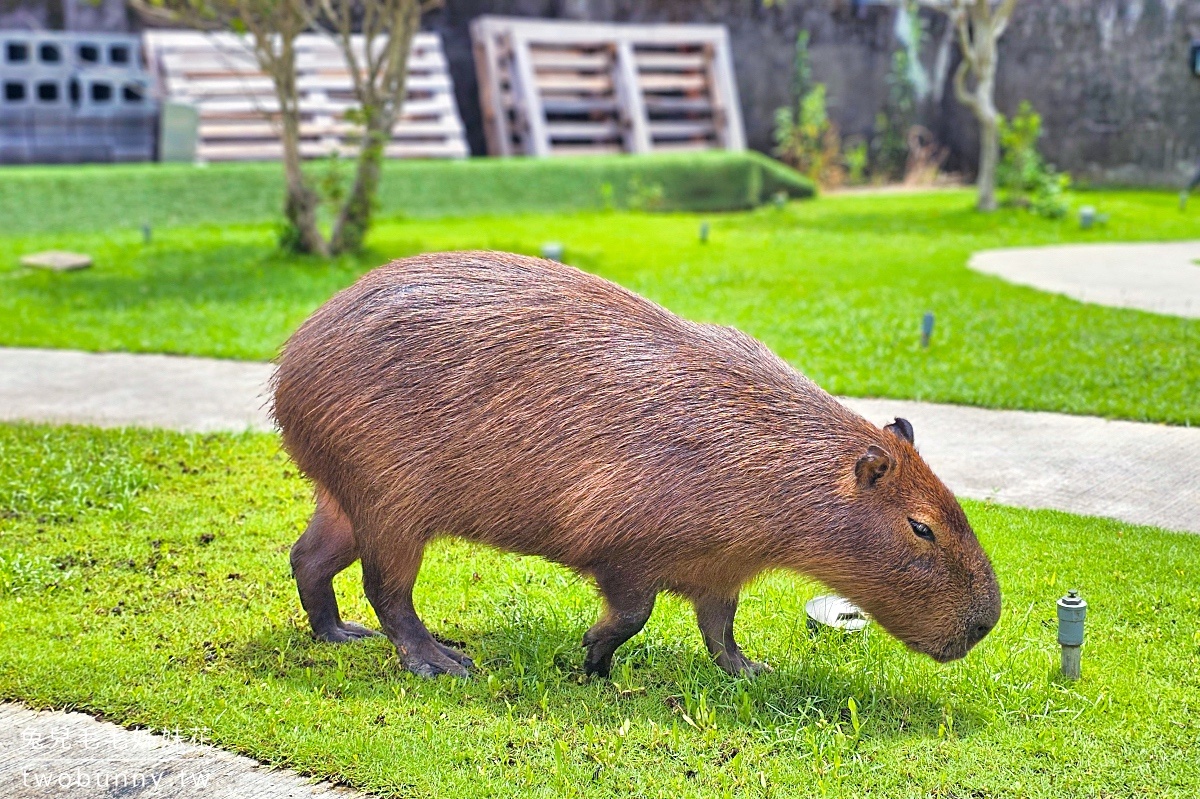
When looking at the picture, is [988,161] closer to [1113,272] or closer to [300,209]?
[1113,272]

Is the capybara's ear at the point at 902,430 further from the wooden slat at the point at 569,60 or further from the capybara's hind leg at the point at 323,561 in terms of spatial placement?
the wooden slat at the point at 569,60

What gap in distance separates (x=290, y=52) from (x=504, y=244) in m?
2.70

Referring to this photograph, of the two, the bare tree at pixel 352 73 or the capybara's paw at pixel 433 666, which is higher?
the bare tree at pixel 352 73

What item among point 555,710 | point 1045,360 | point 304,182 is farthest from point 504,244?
point 555,710

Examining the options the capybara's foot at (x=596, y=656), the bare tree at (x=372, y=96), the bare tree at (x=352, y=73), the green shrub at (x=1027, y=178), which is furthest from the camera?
the green shrub at (x=1027, y=178)

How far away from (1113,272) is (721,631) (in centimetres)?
835

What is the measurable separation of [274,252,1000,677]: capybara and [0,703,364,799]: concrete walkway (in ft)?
2.35

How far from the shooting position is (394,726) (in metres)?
3.77

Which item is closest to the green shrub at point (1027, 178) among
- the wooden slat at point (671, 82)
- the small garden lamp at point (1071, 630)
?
the wooden slat at point (671, 82)

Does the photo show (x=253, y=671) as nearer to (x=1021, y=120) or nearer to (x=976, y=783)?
(x=976, y=783)

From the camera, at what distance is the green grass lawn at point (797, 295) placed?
305 inches

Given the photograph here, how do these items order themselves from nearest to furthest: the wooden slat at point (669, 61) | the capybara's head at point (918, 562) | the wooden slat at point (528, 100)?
the capybara's head at point (918, 562), the wooden slat at point (528, 100), the wooden slat at point (669, 61)

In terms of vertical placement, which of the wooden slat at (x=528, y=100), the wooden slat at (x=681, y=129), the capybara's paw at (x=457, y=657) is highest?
the wooden slat at (x=528, y=100)

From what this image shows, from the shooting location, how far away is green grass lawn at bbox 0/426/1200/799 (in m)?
3.55
